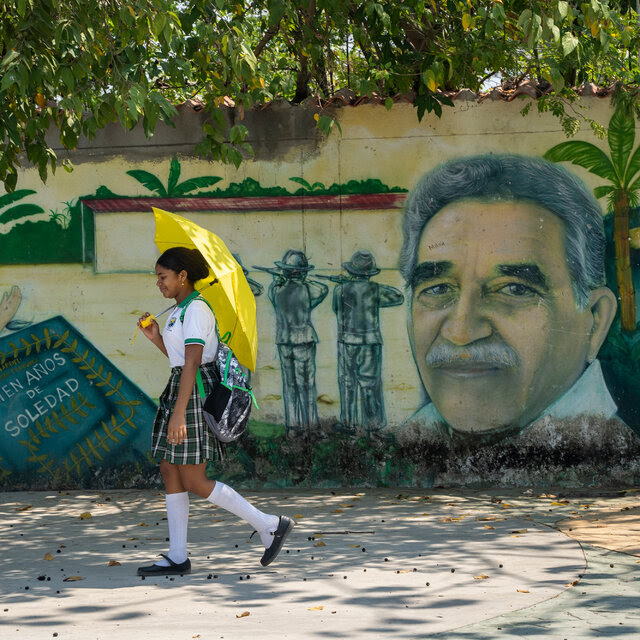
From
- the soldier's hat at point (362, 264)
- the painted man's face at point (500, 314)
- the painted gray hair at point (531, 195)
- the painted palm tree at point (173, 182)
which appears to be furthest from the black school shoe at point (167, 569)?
the painted palm tree at point (173, 182)

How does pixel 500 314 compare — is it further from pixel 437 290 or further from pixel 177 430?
pixel 177 430

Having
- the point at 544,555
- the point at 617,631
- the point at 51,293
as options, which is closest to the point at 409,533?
the point at 544,555

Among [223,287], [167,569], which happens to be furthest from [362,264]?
[167,569]

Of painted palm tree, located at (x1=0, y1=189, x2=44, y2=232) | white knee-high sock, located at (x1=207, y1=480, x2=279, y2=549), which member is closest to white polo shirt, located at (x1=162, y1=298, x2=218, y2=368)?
white knee-high sock, located at (x1=207, y1=480, x2=279, y2=549)

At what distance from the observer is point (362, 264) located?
8008mm

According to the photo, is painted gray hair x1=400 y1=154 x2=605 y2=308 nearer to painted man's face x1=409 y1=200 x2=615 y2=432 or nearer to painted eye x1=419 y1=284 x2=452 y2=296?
painted man's face x1=409 y1=200 x2=615 y2=432

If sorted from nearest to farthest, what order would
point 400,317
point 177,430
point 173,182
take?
point 177,430, point 400,317, point 173,182

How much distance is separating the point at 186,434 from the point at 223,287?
81 cm

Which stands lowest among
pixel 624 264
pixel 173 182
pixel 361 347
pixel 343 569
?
pixel 343 569

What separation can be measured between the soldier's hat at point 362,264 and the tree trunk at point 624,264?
1.83 meters

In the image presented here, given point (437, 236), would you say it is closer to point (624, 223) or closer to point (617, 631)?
point (624, 223)

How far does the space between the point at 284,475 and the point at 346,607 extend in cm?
327

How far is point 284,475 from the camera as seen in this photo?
811 cm

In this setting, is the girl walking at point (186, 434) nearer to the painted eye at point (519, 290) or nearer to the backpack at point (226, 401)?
the backpack at point (226, 401)
